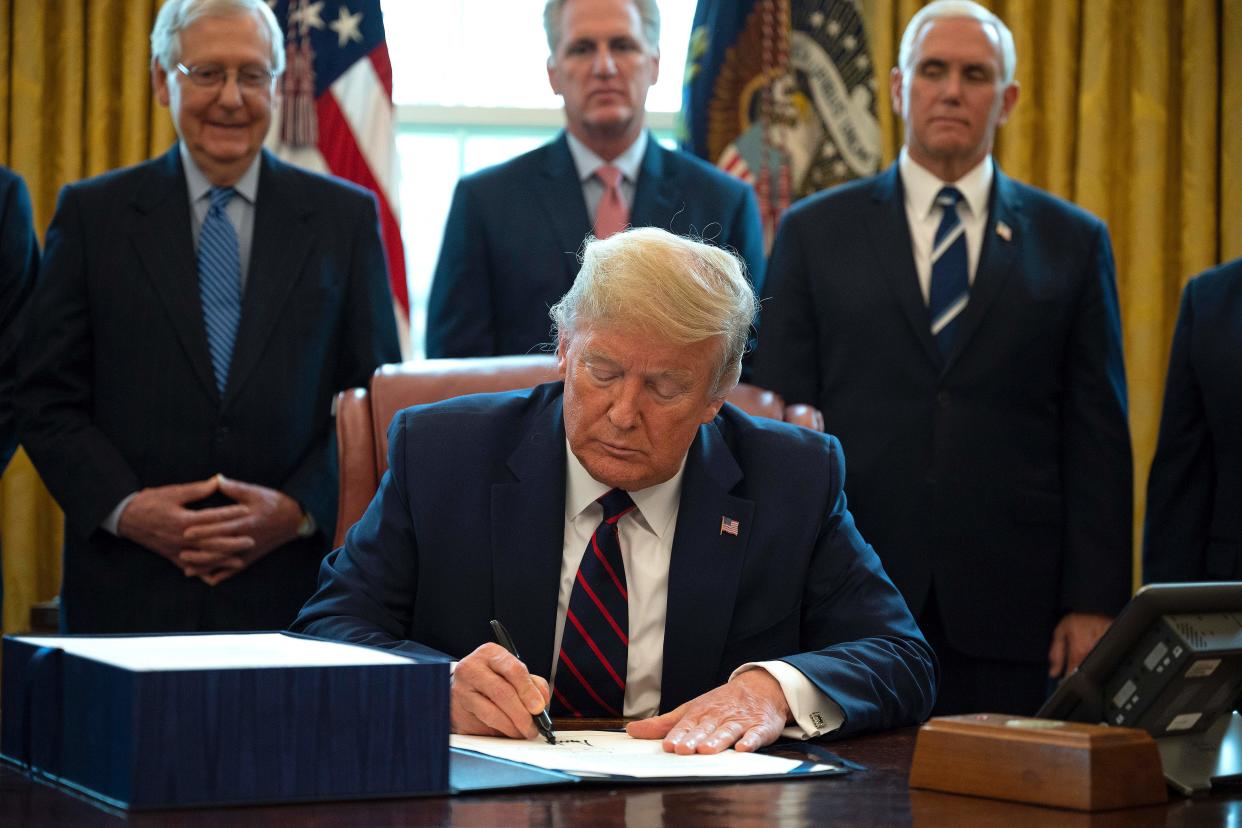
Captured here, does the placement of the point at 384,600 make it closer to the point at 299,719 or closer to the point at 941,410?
the point at 299,719

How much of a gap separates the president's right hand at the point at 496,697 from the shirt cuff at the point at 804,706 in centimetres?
34

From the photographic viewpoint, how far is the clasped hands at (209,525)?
136 inches

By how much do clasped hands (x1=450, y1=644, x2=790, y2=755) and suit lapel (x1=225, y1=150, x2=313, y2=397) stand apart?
5.47 feet

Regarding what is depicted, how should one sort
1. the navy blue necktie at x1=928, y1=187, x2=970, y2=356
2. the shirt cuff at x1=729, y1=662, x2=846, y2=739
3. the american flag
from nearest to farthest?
the shirt cuff at x1=729, y1=662, x2=846, y2=739 → the navy blue necktie at x1=928, y1=187, x2=970, y2=356 → the american flag

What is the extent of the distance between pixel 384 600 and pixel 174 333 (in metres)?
1.32

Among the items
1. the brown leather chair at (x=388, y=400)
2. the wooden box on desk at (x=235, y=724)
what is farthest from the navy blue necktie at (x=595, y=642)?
the wooden box on desk at (x=235, y=724)

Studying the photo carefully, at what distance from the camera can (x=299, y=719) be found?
157cm

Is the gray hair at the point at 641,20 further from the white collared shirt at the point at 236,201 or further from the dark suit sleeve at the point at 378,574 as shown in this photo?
the dark suit sleeve at the point at 378,574

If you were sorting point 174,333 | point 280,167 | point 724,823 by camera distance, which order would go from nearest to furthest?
point 724,823
point 174,333
point 280,167

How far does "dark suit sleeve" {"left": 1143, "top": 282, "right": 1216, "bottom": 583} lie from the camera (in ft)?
13.0

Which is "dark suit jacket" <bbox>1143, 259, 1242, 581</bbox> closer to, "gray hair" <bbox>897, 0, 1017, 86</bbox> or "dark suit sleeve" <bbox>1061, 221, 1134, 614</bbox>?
"dark suit sleeve" <bbox>1061, 221, 1134, 614</bbox>

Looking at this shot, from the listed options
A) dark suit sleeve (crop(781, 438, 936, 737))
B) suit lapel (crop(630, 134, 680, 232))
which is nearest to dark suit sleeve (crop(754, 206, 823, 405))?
suit lapel (crop(630, 134, 680, 232))

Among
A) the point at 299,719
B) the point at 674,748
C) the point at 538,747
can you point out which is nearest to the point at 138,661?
the point at 299,719

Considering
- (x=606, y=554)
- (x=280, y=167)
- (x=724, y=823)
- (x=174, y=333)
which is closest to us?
(x=724, y=823)
